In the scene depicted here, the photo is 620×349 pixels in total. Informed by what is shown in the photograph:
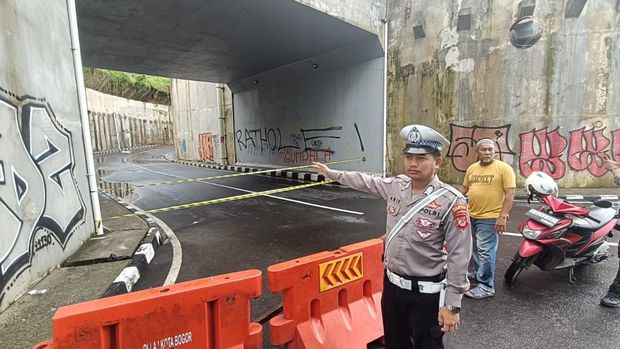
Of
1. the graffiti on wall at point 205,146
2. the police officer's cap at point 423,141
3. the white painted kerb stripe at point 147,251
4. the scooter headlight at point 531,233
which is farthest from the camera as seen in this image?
the graffiti on wall at point 205,146

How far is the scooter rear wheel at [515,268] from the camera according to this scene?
3.79 m

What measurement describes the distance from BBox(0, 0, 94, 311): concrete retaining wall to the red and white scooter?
511 cm

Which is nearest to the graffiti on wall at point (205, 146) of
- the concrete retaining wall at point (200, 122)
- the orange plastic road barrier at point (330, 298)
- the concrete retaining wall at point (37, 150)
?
the concrete retaining wall at point (200, 122)

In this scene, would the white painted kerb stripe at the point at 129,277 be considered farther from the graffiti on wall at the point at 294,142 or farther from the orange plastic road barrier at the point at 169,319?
the graffiti on wall at the point at 294,142

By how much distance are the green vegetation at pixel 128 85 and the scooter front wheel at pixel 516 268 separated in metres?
40.3

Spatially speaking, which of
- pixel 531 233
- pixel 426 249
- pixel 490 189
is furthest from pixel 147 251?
pixel 531 233

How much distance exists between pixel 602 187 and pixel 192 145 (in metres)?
23.7

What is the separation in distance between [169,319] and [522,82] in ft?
35.0

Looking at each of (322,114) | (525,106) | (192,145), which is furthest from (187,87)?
(525,106)

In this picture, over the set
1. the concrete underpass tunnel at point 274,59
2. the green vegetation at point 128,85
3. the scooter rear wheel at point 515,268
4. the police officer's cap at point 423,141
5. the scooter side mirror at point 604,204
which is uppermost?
the green vegetation at point 128,85

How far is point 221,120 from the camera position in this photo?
21.2 meters

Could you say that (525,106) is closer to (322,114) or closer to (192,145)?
(322,114)

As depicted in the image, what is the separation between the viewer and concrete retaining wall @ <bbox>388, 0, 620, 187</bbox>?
→ 905 centimetres

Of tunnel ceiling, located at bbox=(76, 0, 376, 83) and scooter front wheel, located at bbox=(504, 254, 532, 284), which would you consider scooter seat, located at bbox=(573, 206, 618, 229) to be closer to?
scooter front wheel, located at bbox=(504, 254, 532, 284)
